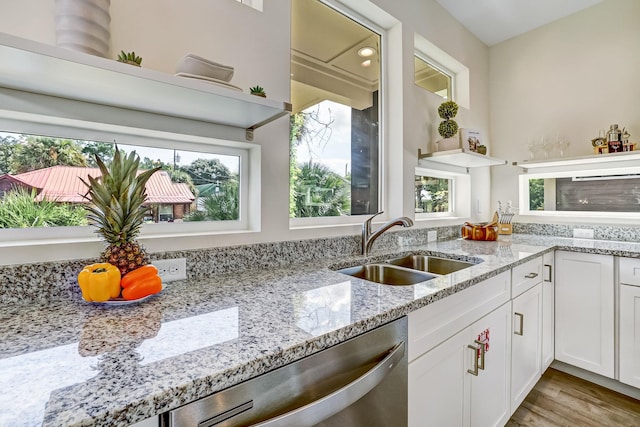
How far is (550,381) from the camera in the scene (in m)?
2.04

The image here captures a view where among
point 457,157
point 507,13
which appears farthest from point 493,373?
point 507,13

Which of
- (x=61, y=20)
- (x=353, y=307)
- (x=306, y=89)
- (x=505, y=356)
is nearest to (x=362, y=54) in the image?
(x=306, y=89)

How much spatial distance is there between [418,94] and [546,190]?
1.55 m

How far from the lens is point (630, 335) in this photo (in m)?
1.79

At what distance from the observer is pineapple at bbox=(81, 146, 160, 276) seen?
867 mm

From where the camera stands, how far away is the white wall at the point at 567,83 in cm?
226

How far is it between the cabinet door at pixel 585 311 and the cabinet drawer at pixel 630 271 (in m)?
0.05

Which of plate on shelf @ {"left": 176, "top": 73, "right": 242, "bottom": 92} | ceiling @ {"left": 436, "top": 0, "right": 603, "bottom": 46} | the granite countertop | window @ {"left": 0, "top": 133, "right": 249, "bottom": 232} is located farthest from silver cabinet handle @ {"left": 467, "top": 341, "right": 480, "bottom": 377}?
ceiling @ {"left": 436, "top": 0, "right": 603, "bottom": 46}

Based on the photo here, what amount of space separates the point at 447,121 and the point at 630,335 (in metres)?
1.71

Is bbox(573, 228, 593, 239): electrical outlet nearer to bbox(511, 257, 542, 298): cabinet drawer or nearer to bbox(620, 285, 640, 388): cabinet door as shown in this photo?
bbox(620, 285, 640, 388): cabinet door

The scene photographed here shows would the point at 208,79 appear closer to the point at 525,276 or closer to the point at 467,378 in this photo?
the point at 467,378

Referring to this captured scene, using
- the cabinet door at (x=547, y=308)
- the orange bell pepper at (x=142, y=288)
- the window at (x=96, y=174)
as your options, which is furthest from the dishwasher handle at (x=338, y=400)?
the cabinet door at (x=547, y=308)

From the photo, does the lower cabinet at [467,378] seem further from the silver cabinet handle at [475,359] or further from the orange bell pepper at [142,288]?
the orange bell pepper at [142,288]

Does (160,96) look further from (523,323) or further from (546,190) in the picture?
(546,190)
